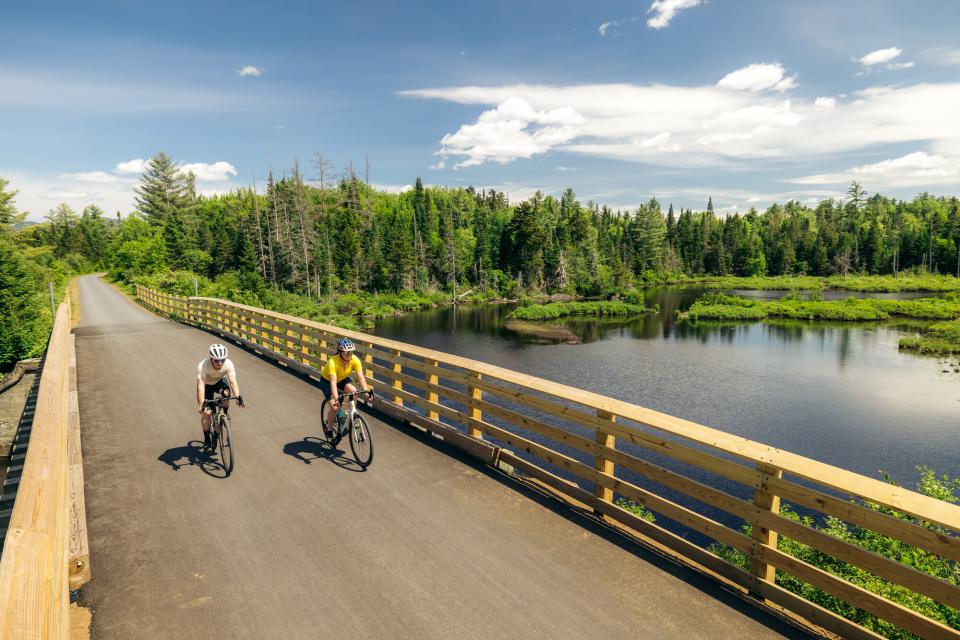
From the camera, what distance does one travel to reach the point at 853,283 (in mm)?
100688

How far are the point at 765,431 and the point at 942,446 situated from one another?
6.51m

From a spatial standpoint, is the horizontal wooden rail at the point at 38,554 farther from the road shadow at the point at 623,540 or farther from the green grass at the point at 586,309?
the green grass at the point at 586,309

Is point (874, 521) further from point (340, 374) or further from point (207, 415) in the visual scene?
point (207, 415)

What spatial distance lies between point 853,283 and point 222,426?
11952 cm

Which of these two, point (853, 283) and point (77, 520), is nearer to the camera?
point (77, 520)

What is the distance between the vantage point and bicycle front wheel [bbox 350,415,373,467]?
783 cm

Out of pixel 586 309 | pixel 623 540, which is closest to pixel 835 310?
pixel 586 309

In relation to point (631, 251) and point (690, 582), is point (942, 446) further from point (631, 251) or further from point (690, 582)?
point (631, 251)

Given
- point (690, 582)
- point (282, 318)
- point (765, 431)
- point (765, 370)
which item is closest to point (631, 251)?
point (765, 370)

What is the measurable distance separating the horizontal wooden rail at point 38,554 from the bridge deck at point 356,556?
135cm

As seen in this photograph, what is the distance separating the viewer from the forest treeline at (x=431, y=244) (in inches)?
3167

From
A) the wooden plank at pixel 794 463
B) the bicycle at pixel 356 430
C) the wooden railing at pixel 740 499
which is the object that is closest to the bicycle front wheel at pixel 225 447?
the bicycle at pixel 356 430

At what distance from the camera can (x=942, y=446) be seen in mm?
21703

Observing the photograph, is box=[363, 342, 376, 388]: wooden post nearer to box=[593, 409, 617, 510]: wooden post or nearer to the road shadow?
the road shadow
